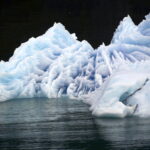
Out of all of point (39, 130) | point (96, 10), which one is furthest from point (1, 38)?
point (39, 130)

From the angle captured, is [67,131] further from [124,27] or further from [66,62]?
[66,62]

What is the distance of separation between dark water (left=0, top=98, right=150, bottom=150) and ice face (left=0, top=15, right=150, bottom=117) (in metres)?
2.87

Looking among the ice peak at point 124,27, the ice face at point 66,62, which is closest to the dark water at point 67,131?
the ice face at point 66,62

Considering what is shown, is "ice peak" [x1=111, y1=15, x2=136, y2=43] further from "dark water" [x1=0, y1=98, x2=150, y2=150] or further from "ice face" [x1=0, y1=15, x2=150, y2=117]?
"dark water" [x1=0, y1=98, x2=150, y2=150]

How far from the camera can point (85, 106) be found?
47.1 feet

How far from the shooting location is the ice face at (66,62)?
16938 millimetres

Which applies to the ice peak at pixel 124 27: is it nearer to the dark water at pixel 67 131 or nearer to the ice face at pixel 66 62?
the ice face at pixel 66 62

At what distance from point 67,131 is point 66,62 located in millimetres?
7887

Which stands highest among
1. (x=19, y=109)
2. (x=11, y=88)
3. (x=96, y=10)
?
(x=96, y=10)

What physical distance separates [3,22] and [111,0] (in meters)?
3.37

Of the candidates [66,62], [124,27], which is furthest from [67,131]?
[66,62]

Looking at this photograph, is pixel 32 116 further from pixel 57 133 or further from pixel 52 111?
pixel 57 133

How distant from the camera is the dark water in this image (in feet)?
29.1

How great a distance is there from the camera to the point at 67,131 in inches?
403
